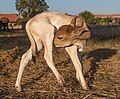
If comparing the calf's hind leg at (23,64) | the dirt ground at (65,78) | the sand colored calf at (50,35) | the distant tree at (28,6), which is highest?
the sand colored calf at (50,35)

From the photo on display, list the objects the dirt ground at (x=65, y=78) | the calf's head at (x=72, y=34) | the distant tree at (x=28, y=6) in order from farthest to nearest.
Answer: the distant tree at (x=28, y=6)
the calf's head at (x=72, y=34)
the dirt ground at (x=65, y=78)

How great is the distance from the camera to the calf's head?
6.27m

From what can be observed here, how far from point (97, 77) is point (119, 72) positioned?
1056 millimetres

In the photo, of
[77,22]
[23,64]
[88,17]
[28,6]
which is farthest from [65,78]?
[28,6]

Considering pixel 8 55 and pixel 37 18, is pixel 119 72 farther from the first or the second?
pixel 8 55

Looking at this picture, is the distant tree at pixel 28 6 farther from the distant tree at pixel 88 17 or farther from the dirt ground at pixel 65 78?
the dirt ground at pixel 65 78

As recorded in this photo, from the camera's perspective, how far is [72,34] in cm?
628

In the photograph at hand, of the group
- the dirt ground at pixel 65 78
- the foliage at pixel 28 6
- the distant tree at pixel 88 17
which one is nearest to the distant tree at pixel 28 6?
the foliage at pixel 28 6

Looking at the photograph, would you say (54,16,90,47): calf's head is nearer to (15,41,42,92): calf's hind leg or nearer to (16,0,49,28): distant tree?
(15,41,42,92): calf's hind leg

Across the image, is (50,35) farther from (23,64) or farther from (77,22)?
(23,64)

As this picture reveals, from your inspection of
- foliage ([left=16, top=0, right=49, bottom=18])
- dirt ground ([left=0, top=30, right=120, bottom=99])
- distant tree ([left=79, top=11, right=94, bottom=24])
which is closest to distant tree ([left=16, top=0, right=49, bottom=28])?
foliage ([left=16, top=0, right=49, bottom=18])

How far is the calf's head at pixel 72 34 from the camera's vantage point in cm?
627

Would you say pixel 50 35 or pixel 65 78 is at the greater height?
pixel 50 35

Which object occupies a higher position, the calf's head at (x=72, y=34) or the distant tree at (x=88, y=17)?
the calf's head at (x=72, y=34)
